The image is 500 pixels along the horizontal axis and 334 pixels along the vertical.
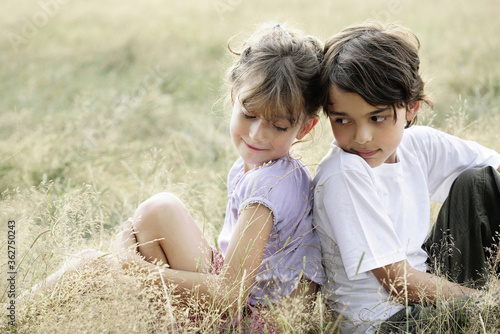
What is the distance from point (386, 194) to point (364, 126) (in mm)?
311

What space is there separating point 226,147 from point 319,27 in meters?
3.69

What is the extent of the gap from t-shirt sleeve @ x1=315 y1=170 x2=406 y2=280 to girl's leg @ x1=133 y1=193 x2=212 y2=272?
533 mm

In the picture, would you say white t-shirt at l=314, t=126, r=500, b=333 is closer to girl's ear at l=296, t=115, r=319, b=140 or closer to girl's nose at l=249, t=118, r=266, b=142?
girl's ear at l=296, t=115, r=319, b=140

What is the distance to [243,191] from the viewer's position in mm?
2029

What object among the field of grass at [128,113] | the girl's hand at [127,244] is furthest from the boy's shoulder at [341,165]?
the girl's hand at [127,244]

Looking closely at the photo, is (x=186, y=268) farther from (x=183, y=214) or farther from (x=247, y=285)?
(x=247, y=285)

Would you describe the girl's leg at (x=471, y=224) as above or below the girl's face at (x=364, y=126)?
below

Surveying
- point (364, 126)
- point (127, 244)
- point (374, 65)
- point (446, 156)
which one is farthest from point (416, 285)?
point (127, 244)

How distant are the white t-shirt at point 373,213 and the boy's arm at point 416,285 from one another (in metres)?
0.03

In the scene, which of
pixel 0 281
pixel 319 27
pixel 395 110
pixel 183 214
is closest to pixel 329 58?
pixel 395 110

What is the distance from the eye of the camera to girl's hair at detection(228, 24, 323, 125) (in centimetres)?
199

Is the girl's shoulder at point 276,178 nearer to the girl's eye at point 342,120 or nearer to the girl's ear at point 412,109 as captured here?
the girl's eye at point 342,120

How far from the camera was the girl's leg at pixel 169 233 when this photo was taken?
208cm

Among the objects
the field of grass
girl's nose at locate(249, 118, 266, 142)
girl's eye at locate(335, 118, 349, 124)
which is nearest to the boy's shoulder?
girl's eye at locate(335, 118, 349, 124)
